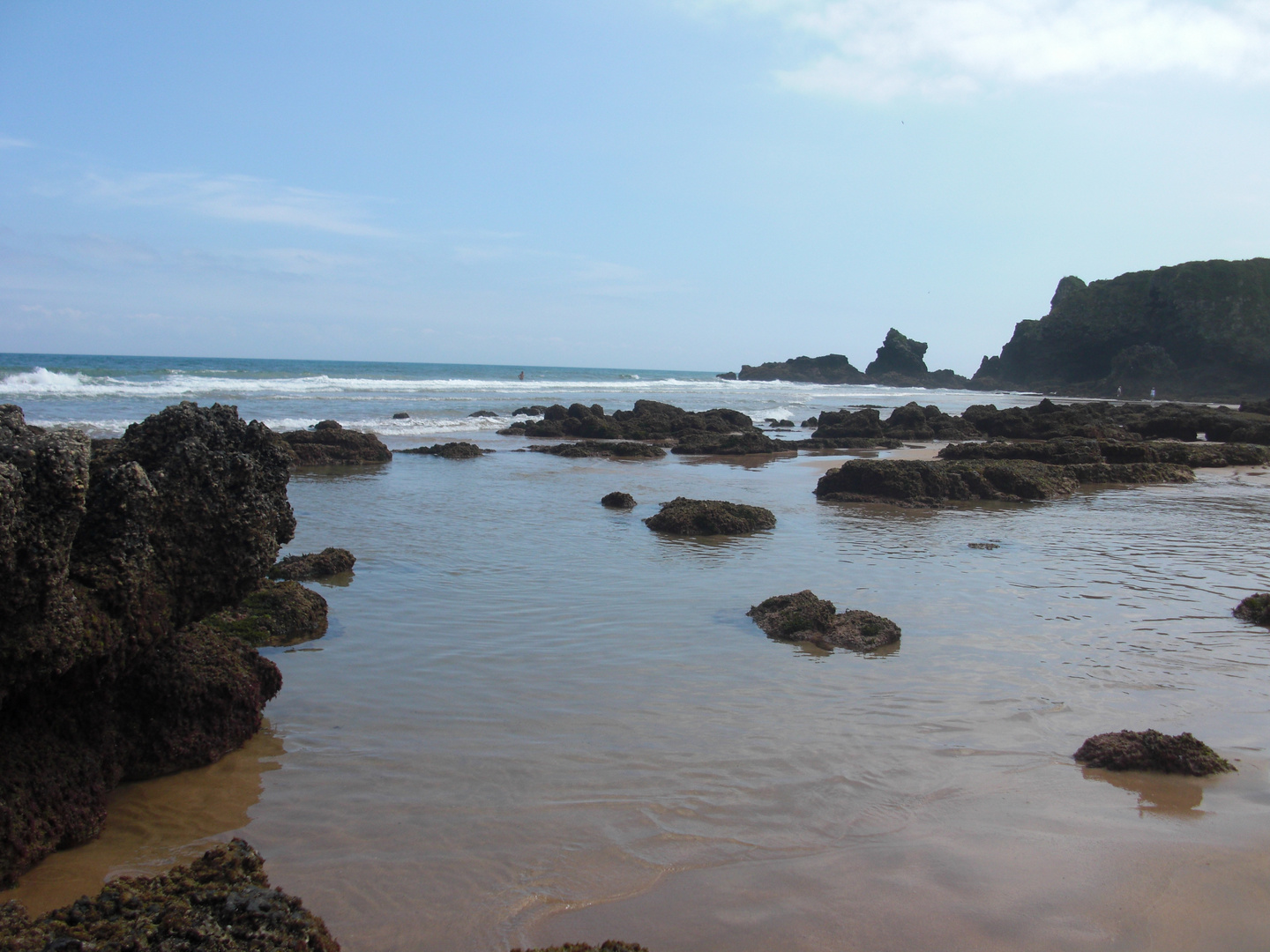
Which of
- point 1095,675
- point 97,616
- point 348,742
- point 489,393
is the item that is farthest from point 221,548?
point 489,393

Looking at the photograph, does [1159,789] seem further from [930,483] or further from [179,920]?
[930,483]

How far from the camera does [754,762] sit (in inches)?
159

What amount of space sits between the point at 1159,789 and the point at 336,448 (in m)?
15.7

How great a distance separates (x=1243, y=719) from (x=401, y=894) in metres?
4.47

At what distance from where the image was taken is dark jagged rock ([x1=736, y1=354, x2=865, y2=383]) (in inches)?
3741

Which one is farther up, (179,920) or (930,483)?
(930,483)

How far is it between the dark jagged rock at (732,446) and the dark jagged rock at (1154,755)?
1717 cm

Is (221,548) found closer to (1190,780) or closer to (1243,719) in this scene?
(1190,780)

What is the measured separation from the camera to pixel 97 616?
11.4 feet

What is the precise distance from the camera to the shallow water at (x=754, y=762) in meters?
2.94

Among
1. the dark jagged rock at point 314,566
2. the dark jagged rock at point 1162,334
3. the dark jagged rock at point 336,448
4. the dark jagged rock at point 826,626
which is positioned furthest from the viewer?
the dark jagged rock at point 1162,334

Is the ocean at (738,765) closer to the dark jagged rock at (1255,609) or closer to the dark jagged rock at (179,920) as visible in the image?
the dark jagged rock at (1255,609)

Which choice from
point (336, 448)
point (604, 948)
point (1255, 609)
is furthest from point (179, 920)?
point (336, 448)

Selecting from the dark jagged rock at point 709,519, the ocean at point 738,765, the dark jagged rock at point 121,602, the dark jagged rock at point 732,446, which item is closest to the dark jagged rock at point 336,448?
the dark jagged rock at point 732,446
